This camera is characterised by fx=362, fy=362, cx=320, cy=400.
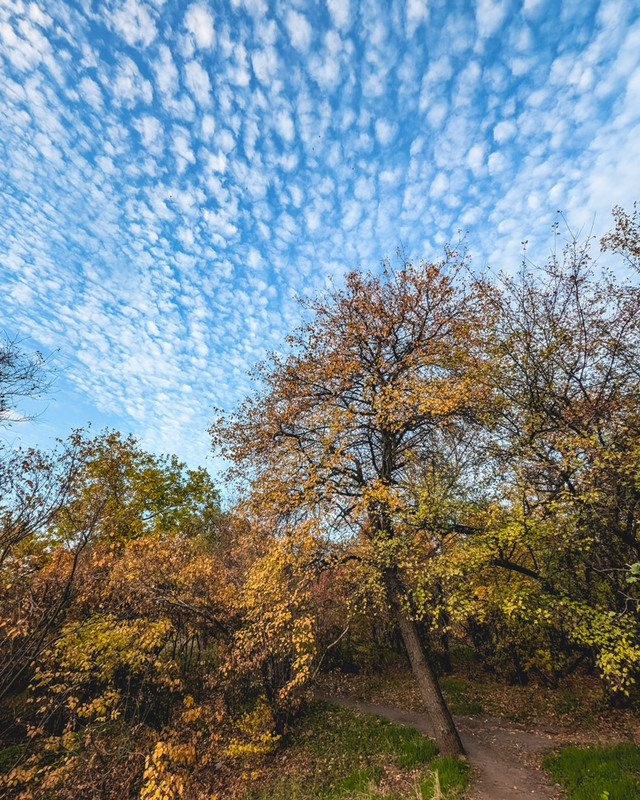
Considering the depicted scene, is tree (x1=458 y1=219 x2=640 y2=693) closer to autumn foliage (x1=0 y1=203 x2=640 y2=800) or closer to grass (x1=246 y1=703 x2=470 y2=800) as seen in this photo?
autumn foliage (x1=0 y1=203 x2=640 y2=800)

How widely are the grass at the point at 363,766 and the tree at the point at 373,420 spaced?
0.97 metres

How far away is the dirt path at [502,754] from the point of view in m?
7.18

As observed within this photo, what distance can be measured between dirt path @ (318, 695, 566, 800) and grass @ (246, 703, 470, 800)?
19.9 inches

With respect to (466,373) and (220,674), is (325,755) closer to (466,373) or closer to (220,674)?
(220,674)

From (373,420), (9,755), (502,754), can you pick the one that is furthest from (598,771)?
(9,755)

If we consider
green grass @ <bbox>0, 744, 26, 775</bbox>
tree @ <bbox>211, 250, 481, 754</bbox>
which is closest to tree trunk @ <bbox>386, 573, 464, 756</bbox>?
tree @ <bbox>211, 250, 481, 754</bbox>

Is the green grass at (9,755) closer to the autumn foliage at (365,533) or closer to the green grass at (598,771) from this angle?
the autumn foliage at (365,533)

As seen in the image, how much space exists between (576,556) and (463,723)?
7775 millimetres

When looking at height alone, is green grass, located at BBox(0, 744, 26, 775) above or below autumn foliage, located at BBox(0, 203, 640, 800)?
below

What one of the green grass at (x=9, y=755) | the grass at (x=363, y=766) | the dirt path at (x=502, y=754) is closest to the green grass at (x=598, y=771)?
the dirt path at (x=502, y=754)

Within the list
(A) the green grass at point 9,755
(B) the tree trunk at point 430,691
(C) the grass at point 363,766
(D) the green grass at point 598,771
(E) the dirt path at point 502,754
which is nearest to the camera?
(D) the green grass at point 598,771

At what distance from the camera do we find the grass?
762cm

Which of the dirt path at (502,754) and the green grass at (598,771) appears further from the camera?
the dirt path at (502,754)

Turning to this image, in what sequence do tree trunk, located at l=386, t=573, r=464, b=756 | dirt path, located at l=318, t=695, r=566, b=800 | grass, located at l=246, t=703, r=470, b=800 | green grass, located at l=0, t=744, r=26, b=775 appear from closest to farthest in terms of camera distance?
dirt path, located at l=318, t=695, r=566, b=800
grass, located at l=246, t=703, r=470, b=800
tree trunk, located at l=386, t=573, r=464, b=756
green grass, located at l=0, t=744, r=26, b=775
